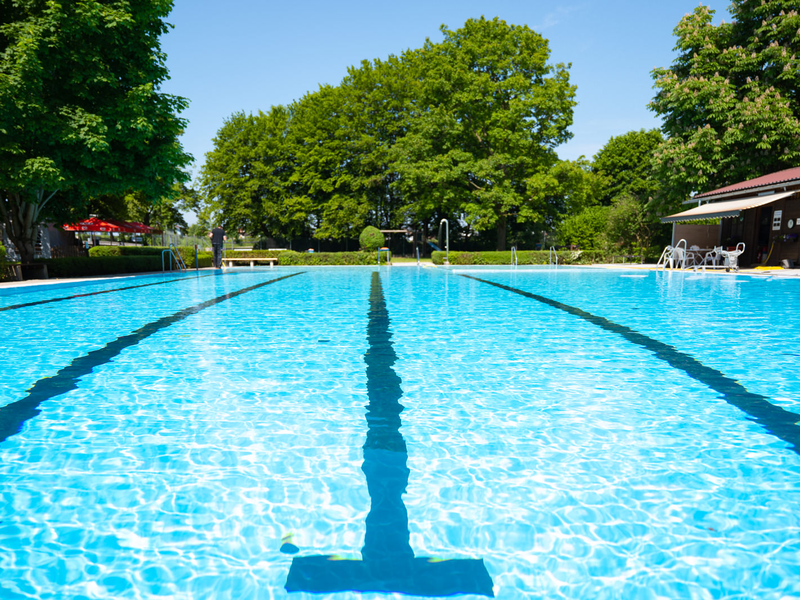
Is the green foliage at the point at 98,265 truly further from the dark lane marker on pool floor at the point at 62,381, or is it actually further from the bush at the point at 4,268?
the dark lane marker on pool floor at the point at 62,381

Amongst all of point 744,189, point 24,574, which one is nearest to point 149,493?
point 24,574

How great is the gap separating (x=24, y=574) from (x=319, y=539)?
131 cm

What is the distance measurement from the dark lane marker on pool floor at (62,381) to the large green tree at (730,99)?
2599 centimetres

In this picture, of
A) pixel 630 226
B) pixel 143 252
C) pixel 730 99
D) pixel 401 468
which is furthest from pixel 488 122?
pixel 401 468

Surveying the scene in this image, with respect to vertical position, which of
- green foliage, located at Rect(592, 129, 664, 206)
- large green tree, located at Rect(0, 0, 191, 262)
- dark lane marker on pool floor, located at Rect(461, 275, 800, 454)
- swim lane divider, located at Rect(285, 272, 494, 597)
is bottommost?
swim lane divider, located at Rect(285, 272, 494, 597)

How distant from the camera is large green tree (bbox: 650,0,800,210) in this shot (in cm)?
2286

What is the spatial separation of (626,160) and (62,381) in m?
50.7

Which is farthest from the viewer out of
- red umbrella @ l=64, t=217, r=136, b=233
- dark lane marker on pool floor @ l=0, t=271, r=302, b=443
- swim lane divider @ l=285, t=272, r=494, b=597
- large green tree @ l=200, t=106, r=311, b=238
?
large green tree @ l=200, t=106, r=311, b=238

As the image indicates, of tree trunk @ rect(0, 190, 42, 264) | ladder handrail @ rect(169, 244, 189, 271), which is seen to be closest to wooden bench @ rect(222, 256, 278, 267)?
ladder handrail @ rect(169, 244, 189, 271)

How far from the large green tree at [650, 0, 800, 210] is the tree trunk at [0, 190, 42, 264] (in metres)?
29.0

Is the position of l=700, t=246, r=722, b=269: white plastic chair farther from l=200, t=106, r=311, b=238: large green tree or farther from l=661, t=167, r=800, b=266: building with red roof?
l=200, t=106, r=311, b=238: large green tree

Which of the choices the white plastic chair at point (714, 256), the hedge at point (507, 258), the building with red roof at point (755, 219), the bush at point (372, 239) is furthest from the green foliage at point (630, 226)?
the bush at point (372, 239)

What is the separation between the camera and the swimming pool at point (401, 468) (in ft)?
7.06

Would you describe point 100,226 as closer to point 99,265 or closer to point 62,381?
point 99,265
